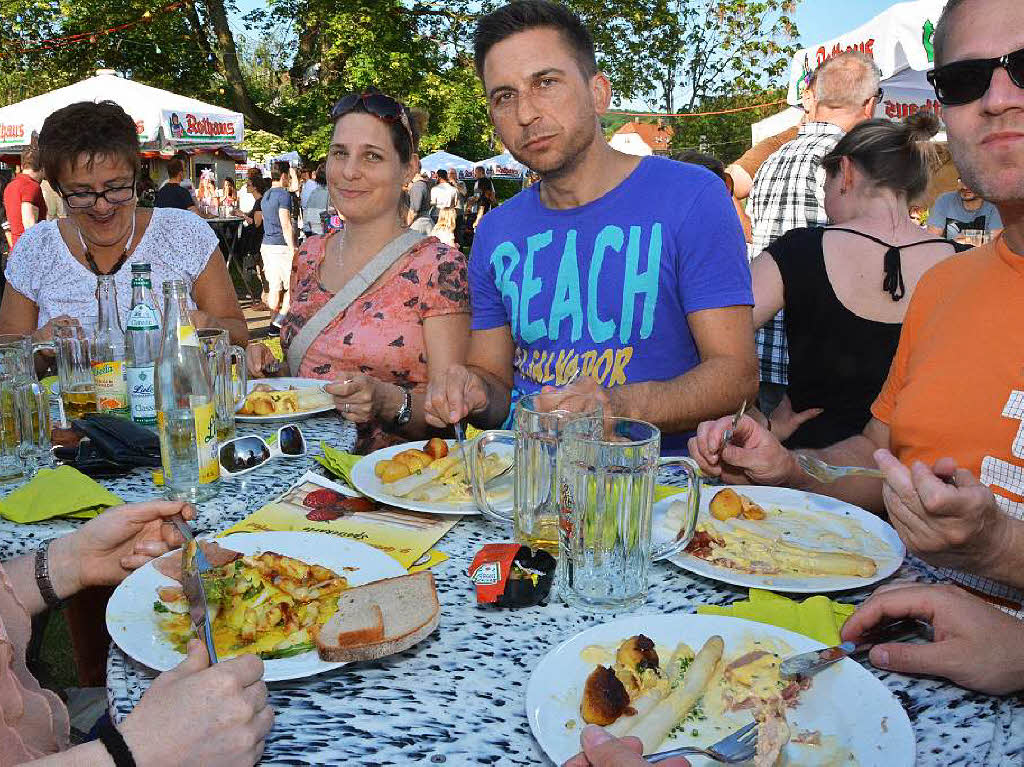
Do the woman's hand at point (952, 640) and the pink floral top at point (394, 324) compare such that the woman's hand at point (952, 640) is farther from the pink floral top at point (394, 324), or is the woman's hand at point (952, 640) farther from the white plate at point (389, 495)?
the pink floral top at point (394, 324)

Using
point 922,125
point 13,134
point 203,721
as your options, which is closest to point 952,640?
point 203,721

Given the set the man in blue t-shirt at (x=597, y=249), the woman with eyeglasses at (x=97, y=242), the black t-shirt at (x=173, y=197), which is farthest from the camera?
the black t-shirt at (x=173, y=197)

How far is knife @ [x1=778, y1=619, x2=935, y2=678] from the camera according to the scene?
1.14m

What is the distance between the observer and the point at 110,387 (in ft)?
7.96

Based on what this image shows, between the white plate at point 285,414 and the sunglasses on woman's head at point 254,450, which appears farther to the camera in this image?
the white plate at point 285,414

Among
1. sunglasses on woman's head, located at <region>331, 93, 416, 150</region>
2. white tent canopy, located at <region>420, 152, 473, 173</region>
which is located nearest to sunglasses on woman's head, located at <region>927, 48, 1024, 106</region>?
sunglasses on woman's head, located at <region>331, 93, 416, 150</region>

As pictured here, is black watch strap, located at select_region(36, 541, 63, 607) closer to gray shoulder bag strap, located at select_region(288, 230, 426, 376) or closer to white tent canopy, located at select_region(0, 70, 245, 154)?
gray shoulder bag strap, located at select_region(288, 230, 426, 376)

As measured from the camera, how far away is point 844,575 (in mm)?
1474

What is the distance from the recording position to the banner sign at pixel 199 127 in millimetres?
11258

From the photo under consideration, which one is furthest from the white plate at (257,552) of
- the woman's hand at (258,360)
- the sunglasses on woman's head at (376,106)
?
the sunglasses on woman's head at (376,106)

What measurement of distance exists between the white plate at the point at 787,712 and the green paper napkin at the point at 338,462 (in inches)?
37.4

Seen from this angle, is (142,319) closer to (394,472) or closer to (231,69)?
(394,472)

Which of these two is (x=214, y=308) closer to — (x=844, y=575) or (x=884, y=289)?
(x=884, y=289)

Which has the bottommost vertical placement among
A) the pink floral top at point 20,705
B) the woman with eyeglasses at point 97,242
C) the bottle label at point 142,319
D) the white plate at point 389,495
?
the pink floral top at point 20,705
